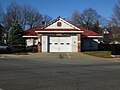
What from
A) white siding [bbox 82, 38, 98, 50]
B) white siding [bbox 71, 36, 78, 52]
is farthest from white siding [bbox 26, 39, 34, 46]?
white siding [bbox 71, 36, 78, 52]

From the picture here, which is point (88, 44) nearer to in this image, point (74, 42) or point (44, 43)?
point (74, 42)

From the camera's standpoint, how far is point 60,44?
1706 inches

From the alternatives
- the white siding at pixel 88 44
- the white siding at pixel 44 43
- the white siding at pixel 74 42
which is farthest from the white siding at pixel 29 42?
the white siding at pixel 74 42

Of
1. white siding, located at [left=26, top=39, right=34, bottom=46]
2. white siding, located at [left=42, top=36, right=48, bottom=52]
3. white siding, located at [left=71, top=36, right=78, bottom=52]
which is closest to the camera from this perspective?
white siding, located at [left=42, top=36, right=48, bottom=52]

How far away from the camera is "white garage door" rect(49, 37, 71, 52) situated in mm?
43031

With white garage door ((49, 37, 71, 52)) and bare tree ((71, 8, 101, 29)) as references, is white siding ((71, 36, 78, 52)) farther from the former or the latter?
bare tree ((71, 8, 101, 29))

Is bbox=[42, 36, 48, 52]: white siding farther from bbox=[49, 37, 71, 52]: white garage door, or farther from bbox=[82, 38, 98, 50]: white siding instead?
bbox=[82, 38, 98, 50]: white siding

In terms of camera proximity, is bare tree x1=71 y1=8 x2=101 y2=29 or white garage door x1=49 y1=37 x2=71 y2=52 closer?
white garage door x1=49 y1=37 x2=71 y2=52

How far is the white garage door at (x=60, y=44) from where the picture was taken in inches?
1694

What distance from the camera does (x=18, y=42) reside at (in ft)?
144

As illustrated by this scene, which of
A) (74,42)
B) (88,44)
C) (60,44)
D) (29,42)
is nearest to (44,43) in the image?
(60,44)

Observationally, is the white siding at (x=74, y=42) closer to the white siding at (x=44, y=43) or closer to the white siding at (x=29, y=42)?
the white siding at (x=44, y=43)

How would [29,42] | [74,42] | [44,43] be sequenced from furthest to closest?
[29,42] < [74,42] < [44,43]

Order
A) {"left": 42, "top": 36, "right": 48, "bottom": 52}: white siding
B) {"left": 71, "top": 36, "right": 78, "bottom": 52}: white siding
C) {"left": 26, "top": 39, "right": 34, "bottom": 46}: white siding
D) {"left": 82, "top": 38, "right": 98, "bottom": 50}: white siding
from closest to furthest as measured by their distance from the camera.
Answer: {"left": 42, "top": 36, "right": 48, "bottom": 52}: white siding, {"left": 71, "top": 36, "right": 78, "bottom": 52}: white siding, {"left": 26, "top": 39, "right": 34, "bottom": 46}: white siding, {"left": 82, "top": 38, "right": 98, "bottom": 50}: white siding
